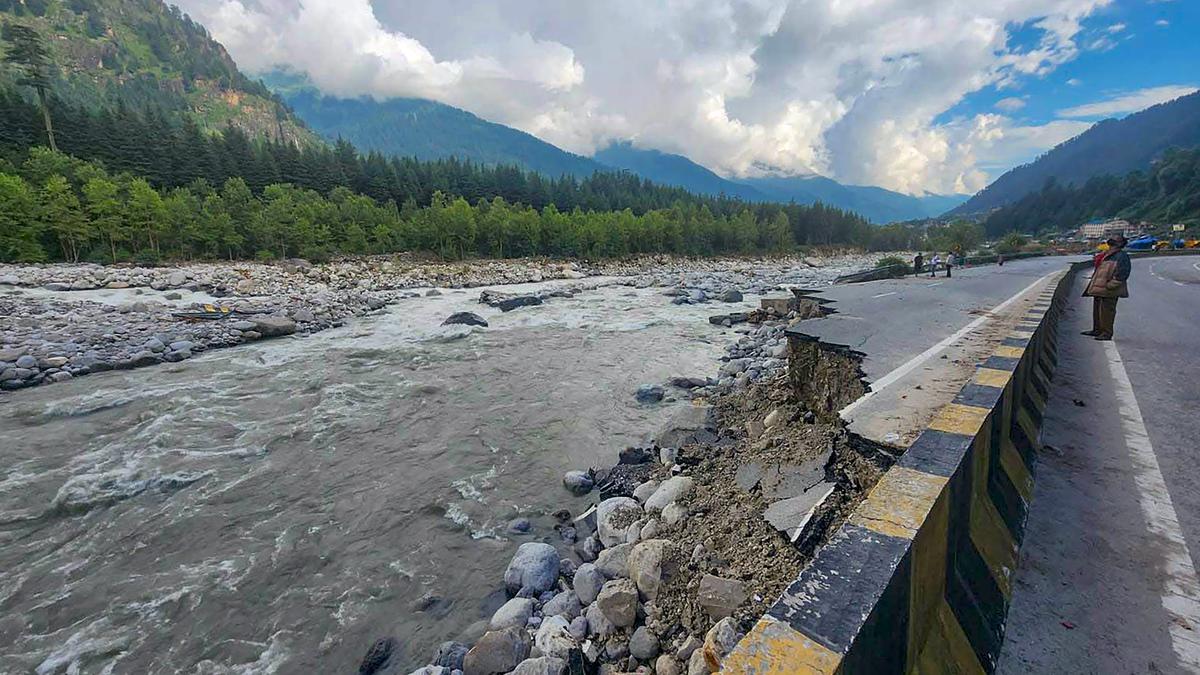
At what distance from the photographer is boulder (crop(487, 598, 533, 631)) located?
337 cm

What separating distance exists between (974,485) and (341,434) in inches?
301

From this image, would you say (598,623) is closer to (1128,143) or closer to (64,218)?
(64,218)

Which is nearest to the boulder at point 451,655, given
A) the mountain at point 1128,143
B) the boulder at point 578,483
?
the boulder at point 578,483

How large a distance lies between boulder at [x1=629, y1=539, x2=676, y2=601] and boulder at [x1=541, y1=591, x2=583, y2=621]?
1.44 ft

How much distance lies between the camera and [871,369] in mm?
5484

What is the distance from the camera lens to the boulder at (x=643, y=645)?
2.76m

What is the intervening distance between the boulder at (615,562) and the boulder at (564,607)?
0.29m

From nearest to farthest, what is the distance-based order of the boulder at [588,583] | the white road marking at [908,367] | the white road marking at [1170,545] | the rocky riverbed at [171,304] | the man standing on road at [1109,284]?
the white road marking at [1170,545], the boulder at [588,583], the white road marking at [908,367], the man standing on road at [1109,284], the rocky riverbed at [171,304]

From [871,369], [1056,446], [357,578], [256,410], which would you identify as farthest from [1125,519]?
[256,410]

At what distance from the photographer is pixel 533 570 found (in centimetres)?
387

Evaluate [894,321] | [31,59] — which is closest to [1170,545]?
[894,321]

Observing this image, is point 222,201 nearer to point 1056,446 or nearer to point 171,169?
point 171,169

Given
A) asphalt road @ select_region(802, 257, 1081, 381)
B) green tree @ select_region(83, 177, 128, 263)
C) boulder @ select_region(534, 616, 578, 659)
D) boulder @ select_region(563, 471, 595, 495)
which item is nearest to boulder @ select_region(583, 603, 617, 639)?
boulder @ select_region(534, 616, 578, 659)

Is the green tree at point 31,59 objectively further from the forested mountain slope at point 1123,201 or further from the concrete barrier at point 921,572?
the forested mountain slope at point 1123,201
